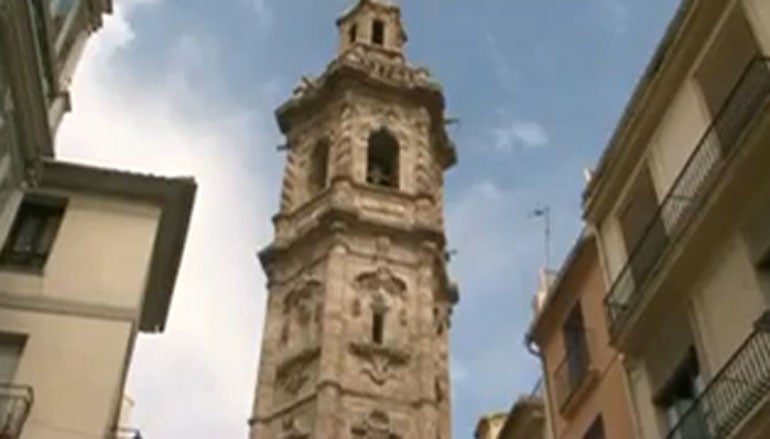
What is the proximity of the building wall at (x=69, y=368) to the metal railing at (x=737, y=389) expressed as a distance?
6.40m

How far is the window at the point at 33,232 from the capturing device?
14430 mm

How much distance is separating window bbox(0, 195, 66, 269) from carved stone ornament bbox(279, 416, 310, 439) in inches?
619

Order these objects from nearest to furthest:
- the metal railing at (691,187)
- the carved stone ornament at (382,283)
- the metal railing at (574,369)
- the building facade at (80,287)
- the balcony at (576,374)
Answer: the metal railing at (691,187) < the building facade at (80,287) < the balcony at (576,374) < the metal railing at (574,369) < the carved stone ornament at (382,283)

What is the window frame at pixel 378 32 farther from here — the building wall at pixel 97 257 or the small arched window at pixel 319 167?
the building wall at pixel 97 257

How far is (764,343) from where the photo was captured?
32.2 feet

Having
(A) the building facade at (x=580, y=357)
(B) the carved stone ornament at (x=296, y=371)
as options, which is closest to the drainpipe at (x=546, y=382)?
(A) the building facade at (x=580, y=357)

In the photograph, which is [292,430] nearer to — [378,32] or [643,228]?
[643,228]

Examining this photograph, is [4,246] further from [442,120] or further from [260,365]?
[442,120]

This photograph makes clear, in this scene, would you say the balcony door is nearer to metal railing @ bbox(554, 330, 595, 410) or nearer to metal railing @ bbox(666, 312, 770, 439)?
metal railing @ bbox(666, 312, 770, 439)

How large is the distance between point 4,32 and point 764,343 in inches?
311

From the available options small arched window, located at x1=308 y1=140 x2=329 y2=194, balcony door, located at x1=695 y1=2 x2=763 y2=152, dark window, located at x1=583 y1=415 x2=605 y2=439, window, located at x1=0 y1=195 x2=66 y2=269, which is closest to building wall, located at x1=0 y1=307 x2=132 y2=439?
window, located at x1=0 y1=195 x2=66 y2=269

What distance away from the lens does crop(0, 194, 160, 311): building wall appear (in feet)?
46.5

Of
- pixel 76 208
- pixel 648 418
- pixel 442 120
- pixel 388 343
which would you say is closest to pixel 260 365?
pixel 388 343

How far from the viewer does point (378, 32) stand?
44.8 m
